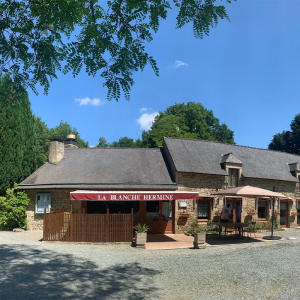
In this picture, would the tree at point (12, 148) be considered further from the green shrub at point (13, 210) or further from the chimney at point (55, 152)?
the chimney at point (55, 152)

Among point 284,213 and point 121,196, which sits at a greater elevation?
point 121,196

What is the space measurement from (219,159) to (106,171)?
7.38 meters

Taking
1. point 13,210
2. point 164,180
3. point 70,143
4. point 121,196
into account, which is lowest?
point 13,210

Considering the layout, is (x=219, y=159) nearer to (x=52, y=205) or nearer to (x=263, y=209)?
(x=263, y=209)

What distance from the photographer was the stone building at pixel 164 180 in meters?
15.7

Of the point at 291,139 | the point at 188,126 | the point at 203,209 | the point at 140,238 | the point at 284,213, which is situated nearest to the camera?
the point at 140,238

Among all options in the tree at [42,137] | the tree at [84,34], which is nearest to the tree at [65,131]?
the tree at [42,137]

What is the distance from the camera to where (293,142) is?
130 feet

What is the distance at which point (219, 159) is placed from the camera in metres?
18.9

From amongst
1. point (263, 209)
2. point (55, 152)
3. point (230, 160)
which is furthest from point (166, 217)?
point (55, 152)

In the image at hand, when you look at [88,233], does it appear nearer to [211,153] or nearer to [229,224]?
[229,224]

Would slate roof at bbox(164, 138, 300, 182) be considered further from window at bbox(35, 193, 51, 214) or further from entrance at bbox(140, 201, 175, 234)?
window at bbox(35, 193, 51, 214)

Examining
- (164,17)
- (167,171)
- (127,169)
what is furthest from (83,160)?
(164,17)

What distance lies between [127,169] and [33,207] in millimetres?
5719
